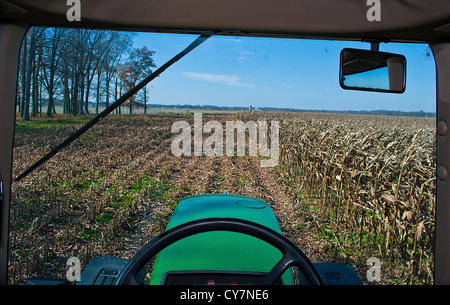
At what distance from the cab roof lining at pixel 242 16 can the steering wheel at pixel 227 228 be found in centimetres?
81

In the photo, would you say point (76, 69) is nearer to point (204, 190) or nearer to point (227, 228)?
point (227, 228)

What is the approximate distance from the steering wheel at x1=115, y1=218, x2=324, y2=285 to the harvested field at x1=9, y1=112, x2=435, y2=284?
2.00 feet

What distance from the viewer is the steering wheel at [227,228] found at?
3.76ft

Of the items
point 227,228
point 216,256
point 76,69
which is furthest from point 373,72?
point 76,69

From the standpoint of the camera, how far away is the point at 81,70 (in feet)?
5.47

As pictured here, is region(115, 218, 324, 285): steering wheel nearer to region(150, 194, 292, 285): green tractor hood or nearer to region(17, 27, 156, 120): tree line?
region(150, 194, 292, 285): green tractor hood

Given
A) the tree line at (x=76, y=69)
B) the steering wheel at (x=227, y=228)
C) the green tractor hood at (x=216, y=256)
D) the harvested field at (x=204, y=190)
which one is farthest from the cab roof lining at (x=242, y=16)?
the green tractor hood at (x=216, y=256)

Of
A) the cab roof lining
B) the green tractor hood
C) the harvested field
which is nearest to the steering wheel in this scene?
the green tractor hood

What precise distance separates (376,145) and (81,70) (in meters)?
4.53

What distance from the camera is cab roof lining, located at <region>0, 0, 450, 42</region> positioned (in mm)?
1239

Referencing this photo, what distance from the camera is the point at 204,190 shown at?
142 inches

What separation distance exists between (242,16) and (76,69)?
36.8 inches
